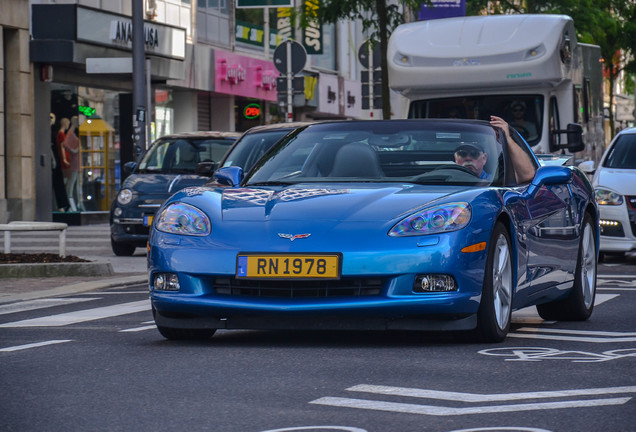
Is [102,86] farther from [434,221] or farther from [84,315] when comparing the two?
[434,221]

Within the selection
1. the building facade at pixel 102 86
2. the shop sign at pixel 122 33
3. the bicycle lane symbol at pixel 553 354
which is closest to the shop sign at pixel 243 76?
the building facade at pixel 102 86

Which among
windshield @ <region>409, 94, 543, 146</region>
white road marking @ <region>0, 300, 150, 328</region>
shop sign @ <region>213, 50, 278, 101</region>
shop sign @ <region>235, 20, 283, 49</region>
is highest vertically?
shop sign @ <region>235, 20, 283, 49</region>

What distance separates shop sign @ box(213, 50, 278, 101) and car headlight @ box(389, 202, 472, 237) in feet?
94.9

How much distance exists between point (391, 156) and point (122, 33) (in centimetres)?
2169

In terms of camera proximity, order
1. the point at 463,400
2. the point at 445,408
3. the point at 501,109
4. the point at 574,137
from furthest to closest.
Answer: the point at 501,109, the point at 574,137, the point at 463,400, the point at 445,408

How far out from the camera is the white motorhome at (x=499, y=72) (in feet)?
59.7

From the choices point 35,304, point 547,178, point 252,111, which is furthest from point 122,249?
point 252,111

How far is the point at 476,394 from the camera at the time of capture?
19.8 feet

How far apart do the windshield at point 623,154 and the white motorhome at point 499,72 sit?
0.45m

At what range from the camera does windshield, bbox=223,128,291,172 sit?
15.6 m

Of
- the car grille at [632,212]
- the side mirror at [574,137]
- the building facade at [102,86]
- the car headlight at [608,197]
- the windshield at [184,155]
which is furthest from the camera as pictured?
the building facade at [102,86]

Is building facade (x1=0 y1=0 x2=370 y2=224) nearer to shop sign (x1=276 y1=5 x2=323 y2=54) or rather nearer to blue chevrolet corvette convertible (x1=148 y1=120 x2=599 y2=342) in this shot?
shop sign (x1=276 y1=5 x2=323 y2=54)

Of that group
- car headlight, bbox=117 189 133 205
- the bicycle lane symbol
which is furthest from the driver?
car headlight, bbox=117 189 133 205

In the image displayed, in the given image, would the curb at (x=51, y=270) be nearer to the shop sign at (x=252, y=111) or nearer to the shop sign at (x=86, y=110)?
the shop sign at (x=86, y=110)
